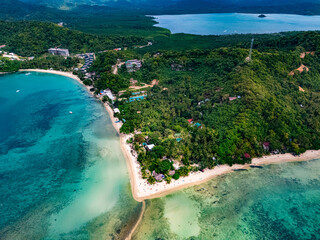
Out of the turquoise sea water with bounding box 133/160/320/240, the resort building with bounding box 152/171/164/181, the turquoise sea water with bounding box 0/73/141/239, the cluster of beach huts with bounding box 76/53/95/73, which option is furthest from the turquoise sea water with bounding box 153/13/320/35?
the resort building with bounding box 152/171/164/181

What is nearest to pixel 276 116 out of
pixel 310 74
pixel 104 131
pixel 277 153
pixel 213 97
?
pixel 277 153

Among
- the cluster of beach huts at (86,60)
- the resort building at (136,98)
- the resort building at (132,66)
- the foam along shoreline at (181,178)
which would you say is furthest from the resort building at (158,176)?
the cluster of beach huts at (86,60)

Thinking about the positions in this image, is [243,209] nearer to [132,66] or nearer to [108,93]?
[108,93]

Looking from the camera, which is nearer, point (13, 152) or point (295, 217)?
point (295, 217)

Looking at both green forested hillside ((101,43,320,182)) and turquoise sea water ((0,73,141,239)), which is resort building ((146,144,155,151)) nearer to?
green forested hillside ((101,43,320,182))

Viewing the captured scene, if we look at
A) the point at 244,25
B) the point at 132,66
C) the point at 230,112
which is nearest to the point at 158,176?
the point at 230,112

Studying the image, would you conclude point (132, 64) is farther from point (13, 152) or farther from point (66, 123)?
point (13, 152)
